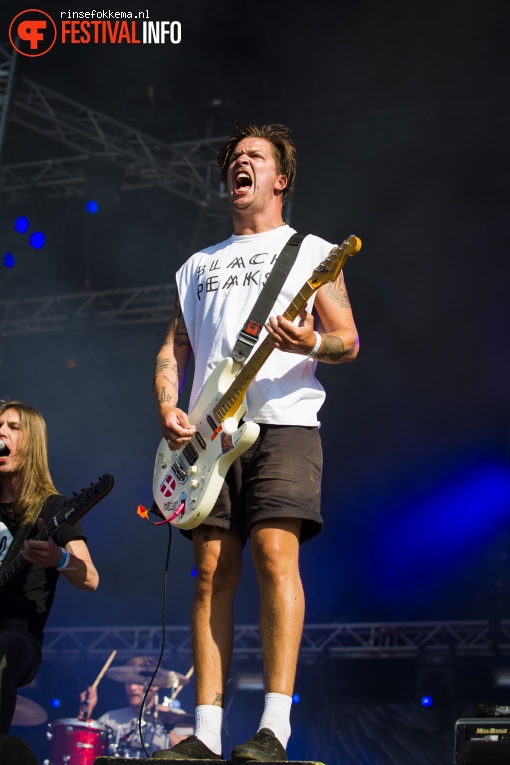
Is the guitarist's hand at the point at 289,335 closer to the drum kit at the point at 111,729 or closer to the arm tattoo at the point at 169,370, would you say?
the arm tattoo at the point at 169,370

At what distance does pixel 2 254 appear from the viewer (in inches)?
377

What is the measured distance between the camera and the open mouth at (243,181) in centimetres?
340

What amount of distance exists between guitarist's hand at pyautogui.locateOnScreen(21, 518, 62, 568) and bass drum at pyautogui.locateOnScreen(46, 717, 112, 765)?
3909 millimetres

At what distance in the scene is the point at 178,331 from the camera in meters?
3.56

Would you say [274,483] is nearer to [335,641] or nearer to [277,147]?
[277,147]

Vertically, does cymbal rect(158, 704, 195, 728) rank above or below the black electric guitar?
below

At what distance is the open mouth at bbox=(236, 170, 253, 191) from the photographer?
340cm

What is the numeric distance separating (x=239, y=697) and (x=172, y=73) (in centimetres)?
635

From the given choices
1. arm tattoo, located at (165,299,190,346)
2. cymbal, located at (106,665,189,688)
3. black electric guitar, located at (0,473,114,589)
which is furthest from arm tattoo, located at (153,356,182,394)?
cymbal, located at (106,665,189,688)

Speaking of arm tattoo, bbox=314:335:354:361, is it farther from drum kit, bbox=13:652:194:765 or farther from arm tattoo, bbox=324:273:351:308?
drum kit, bbox=13:652:194:765

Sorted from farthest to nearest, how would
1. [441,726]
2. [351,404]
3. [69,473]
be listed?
[69,473]
[351,404]
[441,726]

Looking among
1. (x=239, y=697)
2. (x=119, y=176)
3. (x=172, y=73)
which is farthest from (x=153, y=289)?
(x=239, y=697)

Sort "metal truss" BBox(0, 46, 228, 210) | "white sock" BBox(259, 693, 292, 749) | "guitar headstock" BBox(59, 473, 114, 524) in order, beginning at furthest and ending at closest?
"metal truss" BBox(0, 46, 228, 210), "guitar headstock" BBox(59, 473, 114, 524), "white sock" BBox(259, 693, 292, 749)

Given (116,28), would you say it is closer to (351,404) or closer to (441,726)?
(351,404)
